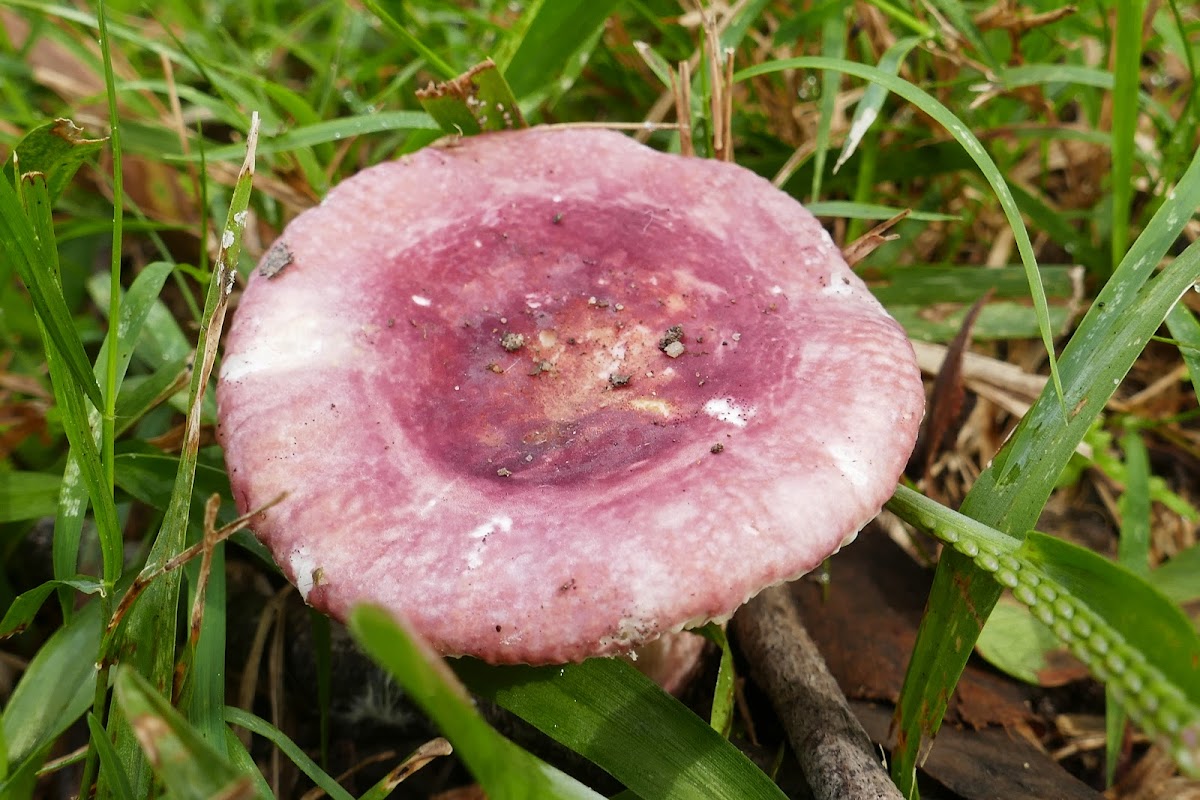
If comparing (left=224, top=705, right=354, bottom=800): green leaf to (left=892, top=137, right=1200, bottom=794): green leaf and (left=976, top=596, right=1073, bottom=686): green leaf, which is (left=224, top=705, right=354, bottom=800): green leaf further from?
(left=976, top=596, right=1073, bottom=686): green leaf

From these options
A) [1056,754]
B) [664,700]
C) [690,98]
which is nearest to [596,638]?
[664,700]

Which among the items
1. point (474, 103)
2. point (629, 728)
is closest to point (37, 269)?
point (474, 103)

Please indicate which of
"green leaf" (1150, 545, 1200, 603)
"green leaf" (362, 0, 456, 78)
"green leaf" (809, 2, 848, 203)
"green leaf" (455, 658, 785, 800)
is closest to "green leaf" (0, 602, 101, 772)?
"green leaf" (455, 658, 785, 800)

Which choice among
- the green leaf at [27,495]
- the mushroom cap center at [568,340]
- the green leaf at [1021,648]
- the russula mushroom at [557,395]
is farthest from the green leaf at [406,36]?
the green leaf at [1021,648]

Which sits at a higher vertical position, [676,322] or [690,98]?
[690,98]

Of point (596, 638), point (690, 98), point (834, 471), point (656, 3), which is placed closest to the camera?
point (596, 638)

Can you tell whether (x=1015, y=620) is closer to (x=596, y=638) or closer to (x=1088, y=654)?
(x=1088, y=654)

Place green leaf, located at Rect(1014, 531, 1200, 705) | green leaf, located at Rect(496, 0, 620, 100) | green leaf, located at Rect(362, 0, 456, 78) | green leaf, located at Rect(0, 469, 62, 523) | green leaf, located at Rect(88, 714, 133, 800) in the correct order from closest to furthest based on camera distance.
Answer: green leaf, located at Rect(1014, 531, 1200, 705) < green leaf, located at Rect(88, 714, 133, 800) < green leaf, located at Rect(0, 469, 62, 523) < green leaf, located at Rect(362, 0, 456, 78) < green leaf, located at Rect(496, 0, 620, 100)
